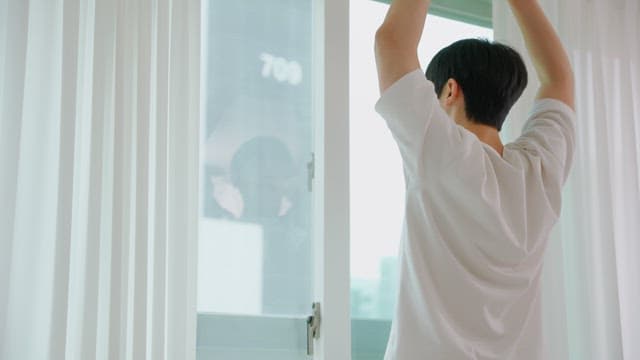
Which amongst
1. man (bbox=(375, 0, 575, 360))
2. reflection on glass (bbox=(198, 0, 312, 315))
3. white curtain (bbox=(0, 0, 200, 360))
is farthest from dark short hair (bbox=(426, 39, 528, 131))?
reflection on glass (bbox=(198, 0, 312, 315))

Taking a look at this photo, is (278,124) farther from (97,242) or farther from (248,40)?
(97,242)

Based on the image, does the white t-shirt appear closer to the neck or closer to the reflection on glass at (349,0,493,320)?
the neck

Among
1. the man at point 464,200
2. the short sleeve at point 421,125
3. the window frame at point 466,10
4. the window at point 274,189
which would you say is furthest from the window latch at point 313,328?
the short sleeve at point 421,125

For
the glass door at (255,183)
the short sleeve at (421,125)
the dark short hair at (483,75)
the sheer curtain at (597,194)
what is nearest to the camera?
the short sleeve at (421,125)

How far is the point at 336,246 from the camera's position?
264cm

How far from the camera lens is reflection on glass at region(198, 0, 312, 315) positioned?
2.53m

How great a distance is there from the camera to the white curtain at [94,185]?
6.93ft

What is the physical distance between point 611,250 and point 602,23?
2.72 ft

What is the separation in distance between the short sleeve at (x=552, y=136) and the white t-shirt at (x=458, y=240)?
0.04m

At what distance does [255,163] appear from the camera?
2605 millimetres

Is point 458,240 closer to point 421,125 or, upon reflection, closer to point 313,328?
point 421,125

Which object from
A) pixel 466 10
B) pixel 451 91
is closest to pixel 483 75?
pixel 451 91

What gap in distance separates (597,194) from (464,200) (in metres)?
2.07

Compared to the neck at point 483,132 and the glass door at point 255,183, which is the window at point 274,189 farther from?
the neck at point 483,132
